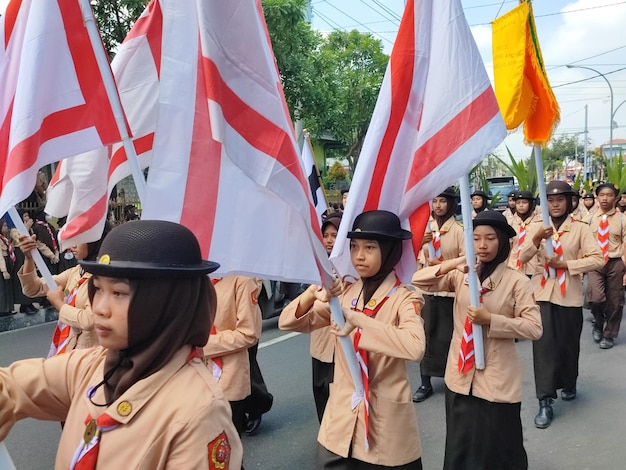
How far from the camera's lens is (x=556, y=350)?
523 cm

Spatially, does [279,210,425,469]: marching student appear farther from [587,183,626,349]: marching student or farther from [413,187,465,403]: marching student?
[587,183,626,349]: marching student

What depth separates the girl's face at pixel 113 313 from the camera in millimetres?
1581

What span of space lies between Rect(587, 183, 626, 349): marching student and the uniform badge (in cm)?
663

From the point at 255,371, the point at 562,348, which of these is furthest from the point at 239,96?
the point at 562,348

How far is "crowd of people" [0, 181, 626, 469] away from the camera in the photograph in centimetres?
155

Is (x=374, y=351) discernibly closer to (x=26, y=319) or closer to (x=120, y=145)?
(x=120, y=145)

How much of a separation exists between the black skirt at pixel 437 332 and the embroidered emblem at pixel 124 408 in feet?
14.8

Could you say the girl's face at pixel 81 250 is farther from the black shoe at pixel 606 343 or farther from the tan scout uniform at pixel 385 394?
the black shoe at pixel 606 343

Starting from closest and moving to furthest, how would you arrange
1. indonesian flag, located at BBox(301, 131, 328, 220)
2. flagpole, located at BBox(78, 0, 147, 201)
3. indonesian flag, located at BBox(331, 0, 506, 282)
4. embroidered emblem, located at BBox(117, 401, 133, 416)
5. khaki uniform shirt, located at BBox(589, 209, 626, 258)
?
embroidered emblem, located at BBox(117, 401, 133, 416), flagpole, located at BBox(78, 0, 147, 201), indonesian flag, located at BBox(331, 0, 506, 282), indonesian flag, located at BBox(301, 131, 328, 220), khaki uniform shirt, located at BBox(589, 209, 626, 258)

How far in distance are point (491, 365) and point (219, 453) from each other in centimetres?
244

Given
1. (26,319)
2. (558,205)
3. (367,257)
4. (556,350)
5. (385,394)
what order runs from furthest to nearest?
1. (26,319)
2. (558,205)
3. (556,350)
4. (367,257)
5. (385,394)

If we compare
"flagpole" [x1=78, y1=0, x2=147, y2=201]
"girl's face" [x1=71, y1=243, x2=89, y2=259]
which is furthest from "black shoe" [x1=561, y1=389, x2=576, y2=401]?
"flagpole" [x1=78, y1=0, x2=147, y2=201]

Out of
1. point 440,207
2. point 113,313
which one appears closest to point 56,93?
point 113,313

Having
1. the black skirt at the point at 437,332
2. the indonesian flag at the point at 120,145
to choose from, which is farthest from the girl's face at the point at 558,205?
the indonesian flag at the point at 120,145
